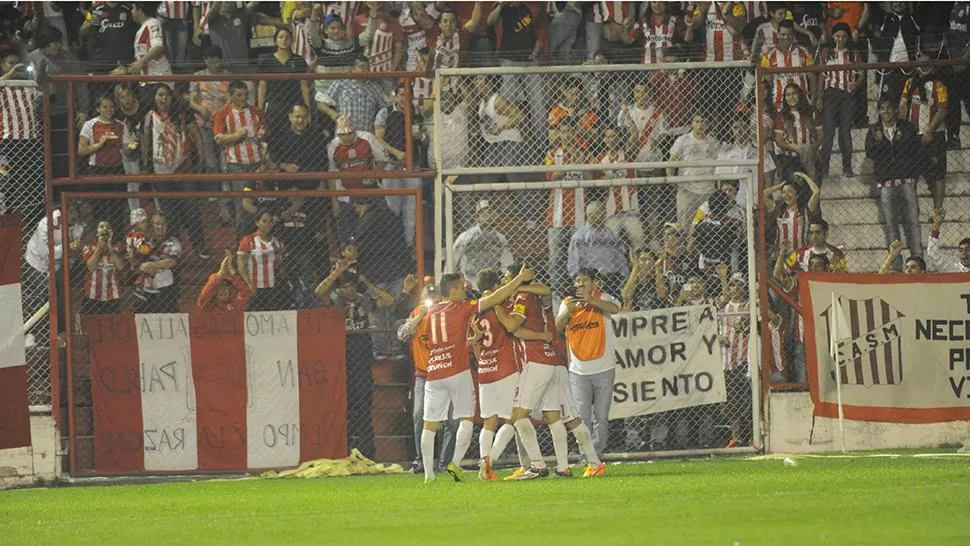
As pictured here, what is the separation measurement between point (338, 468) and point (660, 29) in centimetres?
833

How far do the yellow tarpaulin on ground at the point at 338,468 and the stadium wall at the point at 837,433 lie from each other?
4169 millimetres

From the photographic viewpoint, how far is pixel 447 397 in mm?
15047

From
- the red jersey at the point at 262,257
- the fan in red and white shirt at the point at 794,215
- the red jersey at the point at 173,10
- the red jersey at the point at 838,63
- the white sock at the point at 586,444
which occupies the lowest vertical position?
the white sock at the point at 586,444

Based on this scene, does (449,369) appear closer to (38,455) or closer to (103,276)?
(103,276)


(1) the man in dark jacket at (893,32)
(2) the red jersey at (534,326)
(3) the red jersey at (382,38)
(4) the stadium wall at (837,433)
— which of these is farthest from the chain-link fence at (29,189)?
(1) the man in dark jacket at (893,32)

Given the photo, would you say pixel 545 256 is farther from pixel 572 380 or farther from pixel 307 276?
pixel 307 276

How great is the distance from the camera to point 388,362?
1747cm

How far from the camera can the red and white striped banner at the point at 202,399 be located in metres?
16.6

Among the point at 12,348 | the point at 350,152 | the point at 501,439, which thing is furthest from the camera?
the point at 350,152

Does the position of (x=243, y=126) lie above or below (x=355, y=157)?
above

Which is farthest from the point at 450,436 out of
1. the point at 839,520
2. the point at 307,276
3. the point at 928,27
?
the point at 928,27

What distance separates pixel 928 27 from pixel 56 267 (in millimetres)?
12207

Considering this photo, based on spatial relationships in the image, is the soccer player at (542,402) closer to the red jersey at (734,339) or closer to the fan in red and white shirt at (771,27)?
the red jersey at (734,339)

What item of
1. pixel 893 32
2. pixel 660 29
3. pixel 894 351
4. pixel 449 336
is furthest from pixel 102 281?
pixel 893 32
